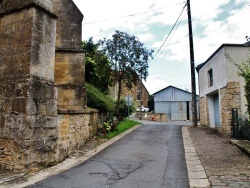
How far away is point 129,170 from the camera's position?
587 cm

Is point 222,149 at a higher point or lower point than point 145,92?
lower

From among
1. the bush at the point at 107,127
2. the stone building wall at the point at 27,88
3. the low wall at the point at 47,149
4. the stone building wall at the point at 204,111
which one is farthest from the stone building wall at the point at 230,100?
the stone building wall at the point at 27,88

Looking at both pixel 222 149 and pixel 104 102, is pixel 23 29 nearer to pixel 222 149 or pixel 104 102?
pixel 104 102

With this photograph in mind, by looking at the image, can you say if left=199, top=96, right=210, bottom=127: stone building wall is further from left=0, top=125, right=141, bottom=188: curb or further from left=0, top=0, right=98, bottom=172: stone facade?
left=0, top=0, right=98, bottom=172: stone facade

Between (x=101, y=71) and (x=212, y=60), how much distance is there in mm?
7697

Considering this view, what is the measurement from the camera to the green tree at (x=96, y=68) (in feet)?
53.7

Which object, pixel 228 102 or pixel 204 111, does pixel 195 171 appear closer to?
pixel 228 102

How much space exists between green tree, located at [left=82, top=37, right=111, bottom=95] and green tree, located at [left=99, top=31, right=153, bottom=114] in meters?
0.56

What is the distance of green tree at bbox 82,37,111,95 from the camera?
53.7ft

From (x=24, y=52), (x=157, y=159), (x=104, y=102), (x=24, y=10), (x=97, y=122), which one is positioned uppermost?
(x=24, y=10)

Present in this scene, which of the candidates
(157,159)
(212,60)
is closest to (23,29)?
(157,159)

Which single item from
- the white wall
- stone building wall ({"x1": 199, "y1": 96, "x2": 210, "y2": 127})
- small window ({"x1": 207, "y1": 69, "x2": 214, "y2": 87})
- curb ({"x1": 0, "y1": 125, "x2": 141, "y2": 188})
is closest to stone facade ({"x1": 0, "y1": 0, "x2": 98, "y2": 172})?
curb ({"x1": 0, "y1": 125, "x2": 141, "y2": 188})

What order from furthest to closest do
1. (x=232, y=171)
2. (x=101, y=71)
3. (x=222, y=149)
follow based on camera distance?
(x=101, y=71), (x=222, y=149), (x=232, y=171)

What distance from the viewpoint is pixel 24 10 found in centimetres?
614
